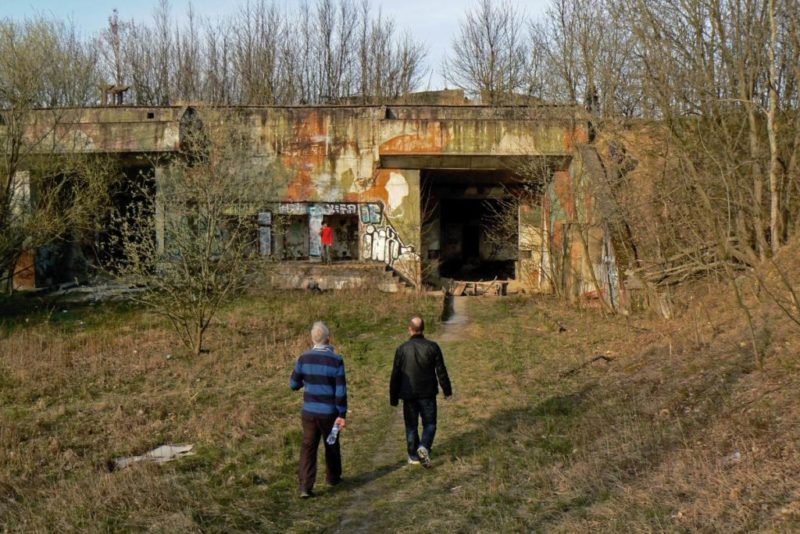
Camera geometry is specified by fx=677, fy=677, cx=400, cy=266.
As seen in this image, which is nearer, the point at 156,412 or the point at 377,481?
the point at 377,481

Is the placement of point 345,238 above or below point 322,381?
above

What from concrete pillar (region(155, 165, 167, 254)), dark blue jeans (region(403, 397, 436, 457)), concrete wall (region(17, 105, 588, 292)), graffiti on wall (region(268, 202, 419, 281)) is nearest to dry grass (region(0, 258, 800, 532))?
dark blue jeans (region(403, 397, 436, 457))

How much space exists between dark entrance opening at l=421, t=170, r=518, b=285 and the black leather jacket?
48.6 ft

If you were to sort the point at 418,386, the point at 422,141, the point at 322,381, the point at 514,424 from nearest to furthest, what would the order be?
the point at 322,381 → the point at 418,386 → the point at 514,424 → the point at 422,141

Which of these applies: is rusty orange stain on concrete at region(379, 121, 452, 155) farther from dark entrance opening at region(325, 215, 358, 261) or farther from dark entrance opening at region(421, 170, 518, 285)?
dark entrance opening at region(325, 215, 358, 261)

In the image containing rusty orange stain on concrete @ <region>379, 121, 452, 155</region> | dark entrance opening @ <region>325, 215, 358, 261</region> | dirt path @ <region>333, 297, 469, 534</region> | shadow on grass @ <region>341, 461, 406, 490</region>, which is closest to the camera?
dirt path @ <region>333, 297, 469, 534</region>

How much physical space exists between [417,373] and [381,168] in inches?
645

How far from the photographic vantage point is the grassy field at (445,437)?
16.8 feet

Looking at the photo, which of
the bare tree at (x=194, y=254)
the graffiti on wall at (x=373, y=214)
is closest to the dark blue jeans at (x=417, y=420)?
the bare tree at (x=194, y=254)

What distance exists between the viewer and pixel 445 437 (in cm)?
775

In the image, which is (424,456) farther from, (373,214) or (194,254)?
(373,214)

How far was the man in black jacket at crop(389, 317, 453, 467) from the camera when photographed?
21.6ft

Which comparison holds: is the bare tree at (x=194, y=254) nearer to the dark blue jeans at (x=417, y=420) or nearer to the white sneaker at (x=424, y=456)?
the dark blue jeans at (x=417, y=420)

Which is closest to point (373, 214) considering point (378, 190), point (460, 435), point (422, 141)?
point (378, 190)
